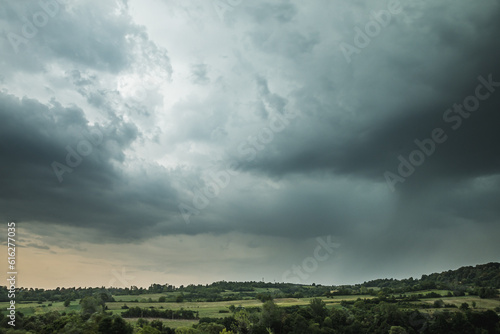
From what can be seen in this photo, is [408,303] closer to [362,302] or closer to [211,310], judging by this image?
[362,302]

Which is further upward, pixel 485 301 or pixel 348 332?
pixel 485 301

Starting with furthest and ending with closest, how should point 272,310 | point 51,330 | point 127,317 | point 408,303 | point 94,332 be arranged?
point 408,303, point 127,317, point 272,310, point 51,330, point 94,332

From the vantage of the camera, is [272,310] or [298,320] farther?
[272,310]

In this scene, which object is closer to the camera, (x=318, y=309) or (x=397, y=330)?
(x=397, y=330)

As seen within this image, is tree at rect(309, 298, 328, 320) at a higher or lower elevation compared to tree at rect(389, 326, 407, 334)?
higher

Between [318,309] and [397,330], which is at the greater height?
[318,309]

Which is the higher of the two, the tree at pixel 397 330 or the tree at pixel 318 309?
the tree at pixel 318 309

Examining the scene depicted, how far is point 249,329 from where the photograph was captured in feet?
381

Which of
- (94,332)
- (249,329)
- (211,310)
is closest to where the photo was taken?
(94,332)

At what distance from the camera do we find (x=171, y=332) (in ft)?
358

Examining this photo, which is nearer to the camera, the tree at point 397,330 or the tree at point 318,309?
the tree at point 397,330

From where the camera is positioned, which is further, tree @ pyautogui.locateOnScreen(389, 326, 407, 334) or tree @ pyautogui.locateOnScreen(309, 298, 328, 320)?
tree @ pyautogui.locateOnScreen(309, 298, 328, 320)

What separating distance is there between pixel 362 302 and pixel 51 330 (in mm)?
139724

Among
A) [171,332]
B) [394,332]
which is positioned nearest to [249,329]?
[171,332]
